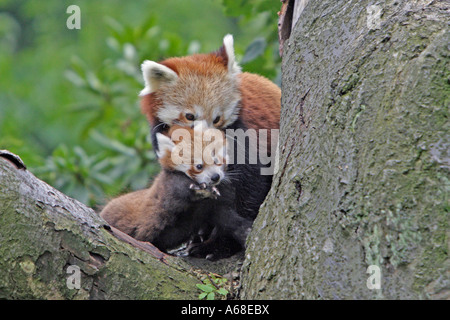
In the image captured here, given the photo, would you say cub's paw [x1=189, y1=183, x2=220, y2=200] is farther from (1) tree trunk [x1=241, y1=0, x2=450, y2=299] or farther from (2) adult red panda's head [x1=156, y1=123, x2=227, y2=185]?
(1) tree trunk [x1=241, y1=0, x2=450, y2=299]

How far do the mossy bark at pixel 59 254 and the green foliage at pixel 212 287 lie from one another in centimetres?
8

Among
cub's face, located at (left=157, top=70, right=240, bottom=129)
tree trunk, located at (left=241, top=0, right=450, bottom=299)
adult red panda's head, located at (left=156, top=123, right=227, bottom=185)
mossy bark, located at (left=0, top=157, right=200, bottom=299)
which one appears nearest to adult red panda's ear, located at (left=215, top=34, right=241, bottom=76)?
cub's face, located at (left=157, top=70, right=240, bottom=129)

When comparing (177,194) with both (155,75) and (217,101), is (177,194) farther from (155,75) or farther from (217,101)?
(155,75)

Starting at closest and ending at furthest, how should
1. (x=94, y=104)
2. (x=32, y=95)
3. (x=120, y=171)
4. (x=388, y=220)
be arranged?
1. (x=388, y=220)
2. (x=120, y=171)
3. (x=94, y=104)
4. (x=32, y=95)

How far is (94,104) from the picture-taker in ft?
30.1

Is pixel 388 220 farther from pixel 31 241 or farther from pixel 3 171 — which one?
pixel 3 171

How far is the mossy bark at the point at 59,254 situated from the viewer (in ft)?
9.04

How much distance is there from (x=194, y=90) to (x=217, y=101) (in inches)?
10.2

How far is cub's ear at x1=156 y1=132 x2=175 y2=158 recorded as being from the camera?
4500 mm

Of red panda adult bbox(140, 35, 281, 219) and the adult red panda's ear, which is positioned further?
the adult red panda's ear

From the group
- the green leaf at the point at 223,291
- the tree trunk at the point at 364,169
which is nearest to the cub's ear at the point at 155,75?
the tree trunk at the point at 364,169

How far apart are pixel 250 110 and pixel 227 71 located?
491 millimetres

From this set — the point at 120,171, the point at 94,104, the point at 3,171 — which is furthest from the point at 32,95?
the point at 3,171

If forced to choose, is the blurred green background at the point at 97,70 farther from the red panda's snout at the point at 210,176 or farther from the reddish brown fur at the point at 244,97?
the red panda's snout at the point at 210,176
